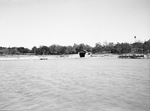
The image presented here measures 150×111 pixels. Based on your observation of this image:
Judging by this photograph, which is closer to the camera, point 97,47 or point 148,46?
point 148,46

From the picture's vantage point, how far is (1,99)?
11250 mm

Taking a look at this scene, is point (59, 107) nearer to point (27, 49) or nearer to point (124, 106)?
point (124, 106)

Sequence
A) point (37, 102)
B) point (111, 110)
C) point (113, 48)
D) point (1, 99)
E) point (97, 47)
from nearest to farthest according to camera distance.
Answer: point (111, 110) < point (37, 102) < point (1, 99) < point (113, 48) < point (97, 47)

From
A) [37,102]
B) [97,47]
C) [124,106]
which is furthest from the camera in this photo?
[97,47]

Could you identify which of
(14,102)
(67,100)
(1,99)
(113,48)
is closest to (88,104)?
(67,100)

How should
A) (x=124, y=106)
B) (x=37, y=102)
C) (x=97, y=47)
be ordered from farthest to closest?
(x=97, y=47) → (x=37, y=102) → (x=124, y=106)

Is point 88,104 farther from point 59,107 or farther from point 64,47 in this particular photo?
point 64,47

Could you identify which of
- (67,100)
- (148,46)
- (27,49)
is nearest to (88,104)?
(67,100)

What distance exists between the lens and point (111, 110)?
29.5 ft

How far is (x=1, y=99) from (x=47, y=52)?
174127 millimetres

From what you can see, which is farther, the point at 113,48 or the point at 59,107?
the point at 113,48

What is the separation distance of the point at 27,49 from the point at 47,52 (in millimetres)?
26138

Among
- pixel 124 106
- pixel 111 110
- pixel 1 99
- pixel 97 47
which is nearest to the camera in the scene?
pixel 111 110

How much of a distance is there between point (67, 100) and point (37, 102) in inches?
74.5
